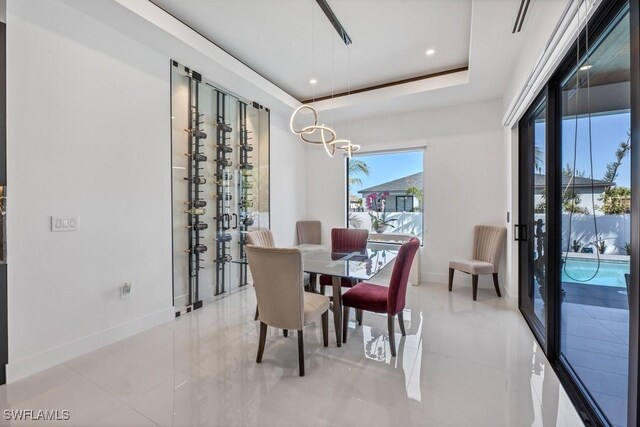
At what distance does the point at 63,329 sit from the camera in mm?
2285

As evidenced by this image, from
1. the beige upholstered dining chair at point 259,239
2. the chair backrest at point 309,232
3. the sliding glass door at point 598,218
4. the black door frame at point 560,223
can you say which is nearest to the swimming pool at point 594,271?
the sliding glass door at point 598,218

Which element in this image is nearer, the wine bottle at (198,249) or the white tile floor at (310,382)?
the white tile floor at (310,382)

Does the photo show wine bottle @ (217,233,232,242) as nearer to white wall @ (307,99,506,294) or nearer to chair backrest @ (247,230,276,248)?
chair backrest @ (247,230,276,248)

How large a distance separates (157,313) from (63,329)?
823 mm

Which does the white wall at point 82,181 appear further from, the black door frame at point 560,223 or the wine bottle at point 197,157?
the black door frame at point 560,223

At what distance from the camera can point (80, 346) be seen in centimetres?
238

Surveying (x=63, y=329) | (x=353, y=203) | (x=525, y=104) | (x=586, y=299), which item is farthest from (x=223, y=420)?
(x=353, y=203)

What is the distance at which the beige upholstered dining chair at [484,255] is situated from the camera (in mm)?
3719

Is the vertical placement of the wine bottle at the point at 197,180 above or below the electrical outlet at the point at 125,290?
above

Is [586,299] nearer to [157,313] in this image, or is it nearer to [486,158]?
[486,158]

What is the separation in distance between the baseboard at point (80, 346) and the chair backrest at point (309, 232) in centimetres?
281

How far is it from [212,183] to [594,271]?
3.94 metres

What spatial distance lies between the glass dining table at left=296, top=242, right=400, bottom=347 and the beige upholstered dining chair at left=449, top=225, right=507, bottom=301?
1.34 m

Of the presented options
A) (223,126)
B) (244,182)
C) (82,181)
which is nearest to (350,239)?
(244,182)
